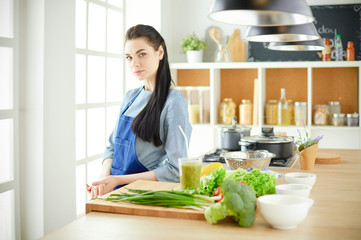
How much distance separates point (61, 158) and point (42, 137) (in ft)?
0.81

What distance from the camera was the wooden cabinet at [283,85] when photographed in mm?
4484

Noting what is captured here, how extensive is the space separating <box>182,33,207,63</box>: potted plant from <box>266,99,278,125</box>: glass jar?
889 mm

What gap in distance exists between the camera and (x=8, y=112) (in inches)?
105

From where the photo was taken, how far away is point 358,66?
14.2 feet

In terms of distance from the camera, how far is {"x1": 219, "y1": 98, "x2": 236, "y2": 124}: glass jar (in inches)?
186

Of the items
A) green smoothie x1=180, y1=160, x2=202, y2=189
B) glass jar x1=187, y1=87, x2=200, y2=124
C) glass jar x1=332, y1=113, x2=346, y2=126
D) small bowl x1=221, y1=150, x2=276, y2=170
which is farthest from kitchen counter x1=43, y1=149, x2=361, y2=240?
glass jar x1=187, y1=87, x2=200, y2=124

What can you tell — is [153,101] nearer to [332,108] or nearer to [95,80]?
[95,80]

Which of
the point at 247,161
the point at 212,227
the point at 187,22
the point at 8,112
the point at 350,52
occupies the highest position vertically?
the point at 187,22

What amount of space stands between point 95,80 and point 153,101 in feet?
4.74

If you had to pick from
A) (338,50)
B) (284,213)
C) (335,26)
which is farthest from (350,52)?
(284,213)

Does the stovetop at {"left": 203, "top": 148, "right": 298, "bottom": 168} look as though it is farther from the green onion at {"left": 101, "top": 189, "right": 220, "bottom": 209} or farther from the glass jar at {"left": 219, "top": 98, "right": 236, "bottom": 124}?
the glass jar at {"left": 219, "top": 98, "right": 236, "bottom": 124}

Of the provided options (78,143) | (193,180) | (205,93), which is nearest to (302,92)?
(205,93)

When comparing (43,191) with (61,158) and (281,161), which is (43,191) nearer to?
(61,158)

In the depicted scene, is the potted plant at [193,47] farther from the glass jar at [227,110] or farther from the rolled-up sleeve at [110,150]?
the rolled-up sleeve at [110,150]
